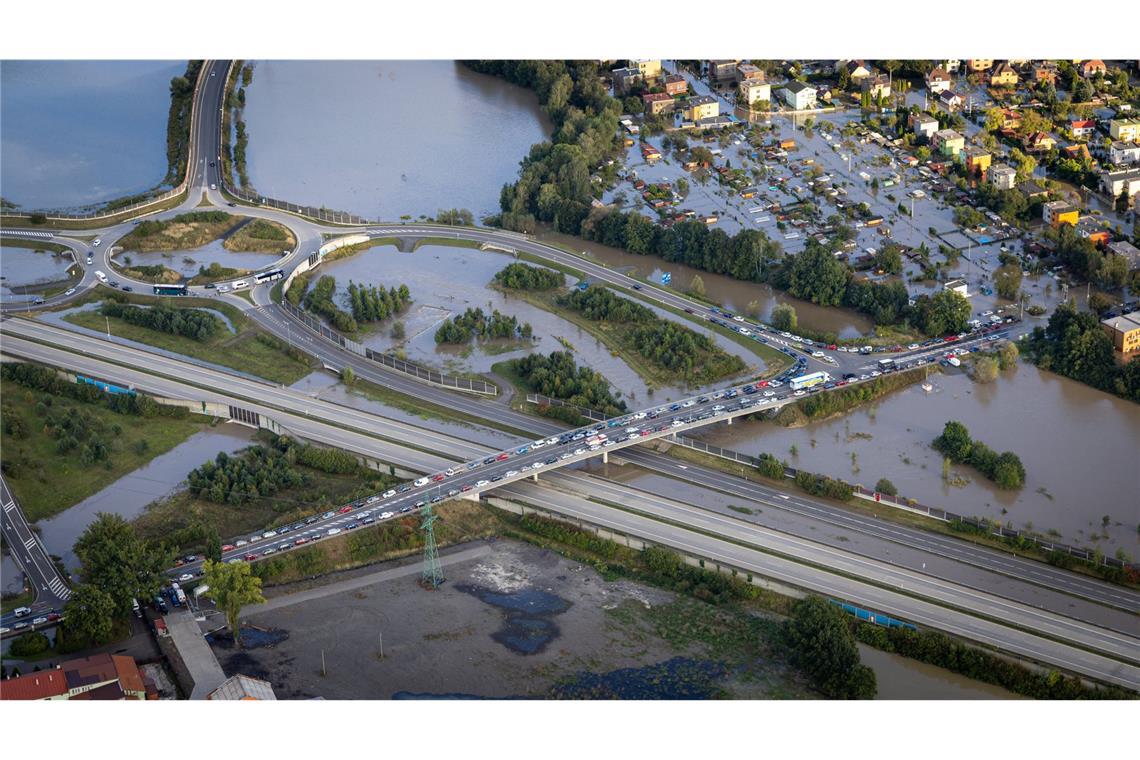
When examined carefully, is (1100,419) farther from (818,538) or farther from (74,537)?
(74,537)

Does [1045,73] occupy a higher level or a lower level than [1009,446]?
higher

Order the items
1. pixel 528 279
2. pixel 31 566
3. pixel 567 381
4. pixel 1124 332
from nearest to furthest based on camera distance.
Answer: pixel 31 566, pixel 567 381, pixel 1124 332, pixel 528 279

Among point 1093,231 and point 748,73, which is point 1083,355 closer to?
point 1093,231

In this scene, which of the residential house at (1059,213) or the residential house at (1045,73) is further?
the residential house at (1045,73)

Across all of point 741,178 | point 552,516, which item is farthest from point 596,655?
point 741,178

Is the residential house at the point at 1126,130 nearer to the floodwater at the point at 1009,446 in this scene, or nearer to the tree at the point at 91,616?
the floodwater at the point at 1009,446

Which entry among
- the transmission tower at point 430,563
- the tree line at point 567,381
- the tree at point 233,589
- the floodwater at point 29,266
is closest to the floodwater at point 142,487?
the tree at point 233,589

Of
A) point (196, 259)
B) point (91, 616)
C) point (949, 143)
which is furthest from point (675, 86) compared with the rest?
point (91, 616)
